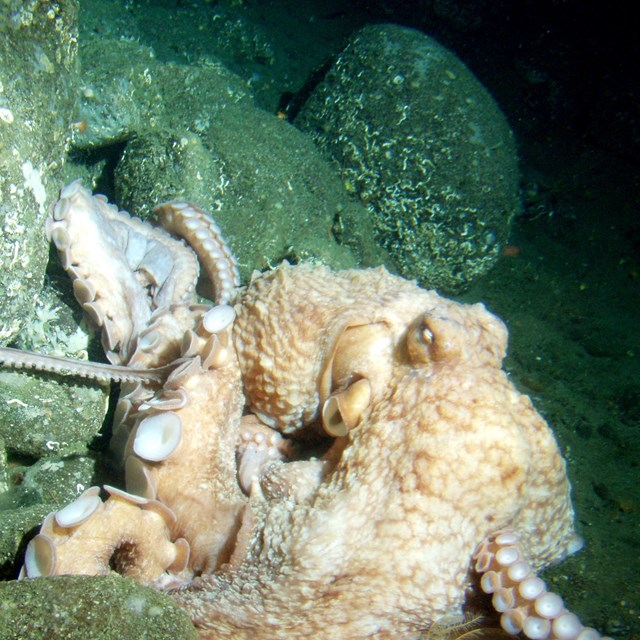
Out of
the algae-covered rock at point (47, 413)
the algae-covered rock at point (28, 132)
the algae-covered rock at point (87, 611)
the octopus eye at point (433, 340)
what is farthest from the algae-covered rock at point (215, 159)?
the algae-covered rock at point (87, 611)

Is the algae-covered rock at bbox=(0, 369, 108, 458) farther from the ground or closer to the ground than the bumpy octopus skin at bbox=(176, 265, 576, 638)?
closer to the ground

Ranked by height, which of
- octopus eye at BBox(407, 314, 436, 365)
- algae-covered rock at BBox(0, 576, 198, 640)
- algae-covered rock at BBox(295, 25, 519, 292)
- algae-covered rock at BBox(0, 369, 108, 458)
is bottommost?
algae-covered rock at BBox(0, 369, 108, 458)

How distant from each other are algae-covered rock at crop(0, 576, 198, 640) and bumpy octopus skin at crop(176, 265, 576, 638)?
450mm

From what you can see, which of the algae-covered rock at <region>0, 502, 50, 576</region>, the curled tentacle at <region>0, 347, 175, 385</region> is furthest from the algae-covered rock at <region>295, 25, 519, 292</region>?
the algae-covered rock at <region>0, 502, 50, 576</region>

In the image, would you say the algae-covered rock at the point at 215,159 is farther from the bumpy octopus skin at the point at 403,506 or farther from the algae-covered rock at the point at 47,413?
the bumpy octopus skin at the point at 403,506

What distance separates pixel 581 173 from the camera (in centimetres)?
907

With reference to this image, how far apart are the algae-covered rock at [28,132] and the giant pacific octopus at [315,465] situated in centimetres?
17

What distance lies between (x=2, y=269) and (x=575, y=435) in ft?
18.1

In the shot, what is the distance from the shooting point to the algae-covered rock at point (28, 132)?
248 centimetres

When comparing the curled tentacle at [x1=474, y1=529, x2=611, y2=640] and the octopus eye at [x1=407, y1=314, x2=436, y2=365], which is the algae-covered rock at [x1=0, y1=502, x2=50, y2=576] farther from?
the curled tentacle at [x1=474, y1=529, x2=611, y2=640]

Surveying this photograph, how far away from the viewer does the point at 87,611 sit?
1669 mm

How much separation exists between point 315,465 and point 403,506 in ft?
1.70

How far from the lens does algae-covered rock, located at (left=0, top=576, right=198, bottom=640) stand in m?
1.58

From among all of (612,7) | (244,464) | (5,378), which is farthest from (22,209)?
(612,7)
